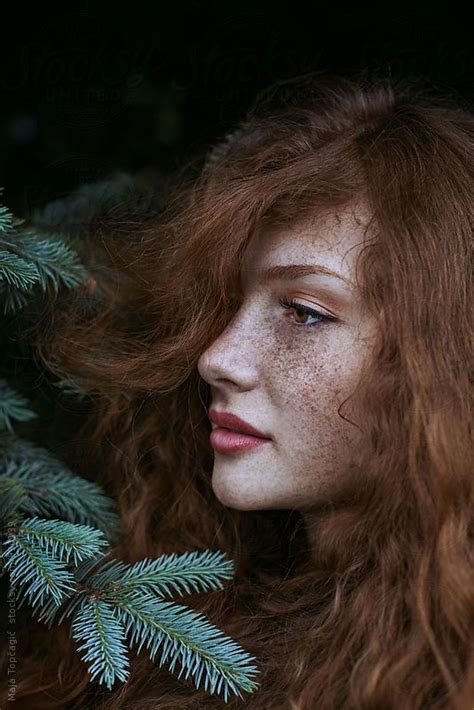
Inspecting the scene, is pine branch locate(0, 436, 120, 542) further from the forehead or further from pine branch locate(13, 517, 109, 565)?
the forehead

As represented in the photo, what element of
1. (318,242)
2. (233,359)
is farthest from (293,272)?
(233,359)

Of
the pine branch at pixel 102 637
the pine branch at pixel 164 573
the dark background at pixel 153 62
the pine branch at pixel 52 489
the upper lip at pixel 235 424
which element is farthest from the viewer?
the dark background at pixel 153 62

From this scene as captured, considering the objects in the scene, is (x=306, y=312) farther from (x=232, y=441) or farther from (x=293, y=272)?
(x=232, y=441)

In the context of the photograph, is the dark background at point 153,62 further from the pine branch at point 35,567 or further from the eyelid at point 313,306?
the pine branch at point 35,567

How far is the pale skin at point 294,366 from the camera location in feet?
3.88

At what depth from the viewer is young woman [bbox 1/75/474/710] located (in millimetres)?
1094

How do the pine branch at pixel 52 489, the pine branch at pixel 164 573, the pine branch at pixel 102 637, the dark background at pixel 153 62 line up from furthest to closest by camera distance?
the dark background at pixel 153 62 < the pine branch at pixel 52 489 < the pine branch at pixel 164 573 < the pine branch at pixel 102 637

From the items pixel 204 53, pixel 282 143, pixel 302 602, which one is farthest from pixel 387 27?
pixel 302 602

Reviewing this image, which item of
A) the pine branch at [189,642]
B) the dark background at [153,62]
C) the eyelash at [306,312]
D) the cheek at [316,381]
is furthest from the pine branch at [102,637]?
the dark background at [153,62]

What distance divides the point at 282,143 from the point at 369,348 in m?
0.39

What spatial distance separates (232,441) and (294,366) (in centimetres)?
16

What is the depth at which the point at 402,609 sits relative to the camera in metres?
1.10

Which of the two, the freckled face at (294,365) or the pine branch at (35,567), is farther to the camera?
the freckled face at (294,365)

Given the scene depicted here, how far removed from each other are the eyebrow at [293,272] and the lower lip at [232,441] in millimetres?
237
